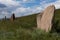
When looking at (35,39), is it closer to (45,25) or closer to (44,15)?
(45,25)

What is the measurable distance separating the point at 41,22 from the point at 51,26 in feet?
10.6

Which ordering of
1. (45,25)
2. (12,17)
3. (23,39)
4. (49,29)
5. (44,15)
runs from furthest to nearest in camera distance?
(12,17), (44,15), (45,25), (49,29), (23,39)

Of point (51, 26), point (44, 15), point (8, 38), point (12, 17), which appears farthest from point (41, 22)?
point (12, 17)

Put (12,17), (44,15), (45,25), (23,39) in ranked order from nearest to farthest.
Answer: (23,39) < (45,25) < (44,15) < (12,17)

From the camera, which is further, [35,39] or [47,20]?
[47,20]

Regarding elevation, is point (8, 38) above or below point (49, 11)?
below

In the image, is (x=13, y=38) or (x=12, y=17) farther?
(x=12, y=17)

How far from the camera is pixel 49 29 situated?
19.5 metres

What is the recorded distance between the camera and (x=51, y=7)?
21469 millimetres

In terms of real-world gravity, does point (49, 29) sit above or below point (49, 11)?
below

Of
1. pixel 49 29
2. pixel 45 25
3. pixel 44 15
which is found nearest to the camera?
pixel 49 29

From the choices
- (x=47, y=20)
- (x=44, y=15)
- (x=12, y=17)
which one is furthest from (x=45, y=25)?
(x=12, y=17)

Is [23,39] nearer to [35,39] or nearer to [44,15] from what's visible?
[35,39]

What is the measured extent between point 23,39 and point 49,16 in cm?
662
